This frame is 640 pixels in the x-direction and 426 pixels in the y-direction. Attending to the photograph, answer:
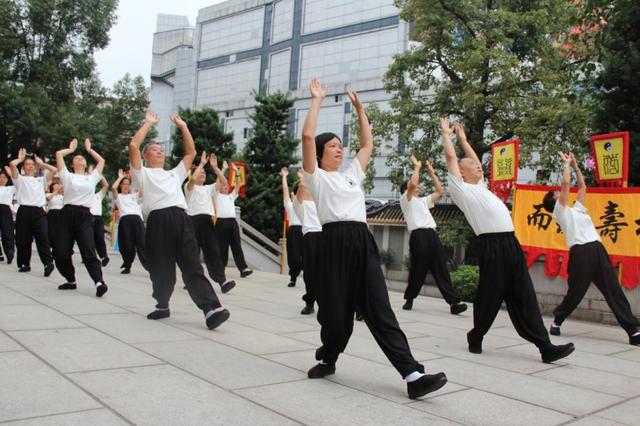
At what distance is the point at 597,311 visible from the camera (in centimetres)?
816

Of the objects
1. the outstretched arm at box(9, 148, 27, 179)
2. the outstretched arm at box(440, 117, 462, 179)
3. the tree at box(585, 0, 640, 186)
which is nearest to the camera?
the outstretched arm at box(440, 117, 462, 179)

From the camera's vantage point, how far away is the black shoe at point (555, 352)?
496 cm

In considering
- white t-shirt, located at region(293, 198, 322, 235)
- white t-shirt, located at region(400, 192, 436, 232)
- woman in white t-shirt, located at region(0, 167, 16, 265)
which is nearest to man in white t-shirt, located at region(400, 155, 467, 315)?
white t-shirt, located at region(400, 192, 436, 232)

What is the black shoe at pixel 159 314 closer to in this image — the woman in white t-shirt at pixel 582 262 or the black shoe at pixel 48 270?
the black shoe at pixel 48 270

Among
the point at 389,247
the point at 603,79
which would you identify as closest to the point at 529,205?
the point at 603,79

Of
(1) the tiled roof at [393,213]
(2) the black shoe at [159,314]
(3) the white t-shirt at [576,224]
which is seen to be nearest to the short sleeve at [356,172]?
(2) the black shoe at [159,314]

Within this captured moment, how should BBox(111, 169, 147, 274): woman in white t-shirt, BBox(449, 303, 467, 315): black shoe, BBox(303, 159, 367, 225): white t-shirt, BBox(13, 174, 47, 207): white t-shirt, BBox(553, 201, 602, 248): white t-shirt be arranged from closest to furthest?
BBox(303, 159, 367, 225): white t-shirt → BBox(553, 201, 602, 248): white t-shirt → BBox(449, 303, 467, 315): black shoe → BBox(13, 174, 47, 207): white t-shirt → BBox(111, 169, 147, 274): woman in white t-shirt

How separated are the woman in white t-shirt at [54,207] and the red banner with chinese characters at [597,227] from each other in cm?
652

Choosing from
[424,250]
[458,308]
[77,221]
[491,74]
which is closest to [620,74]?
[424,250]

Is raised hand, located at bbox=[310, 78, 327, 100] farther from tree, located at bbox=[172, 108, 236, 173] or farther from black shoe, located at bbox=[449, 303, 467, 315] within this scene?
tree, located at bbox=[172, 108, 236, 173]

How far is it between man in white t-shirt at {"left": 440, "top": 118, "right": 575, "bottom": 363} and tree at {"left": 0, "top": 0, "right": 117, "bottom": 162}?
1686cm

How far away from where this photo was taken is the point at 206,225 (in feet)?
30.8

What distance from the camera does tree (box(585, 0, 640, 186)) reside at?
31.8 feet

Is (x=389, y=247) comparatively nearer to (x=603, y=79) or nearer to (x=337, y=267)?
(x=603, y=79)
